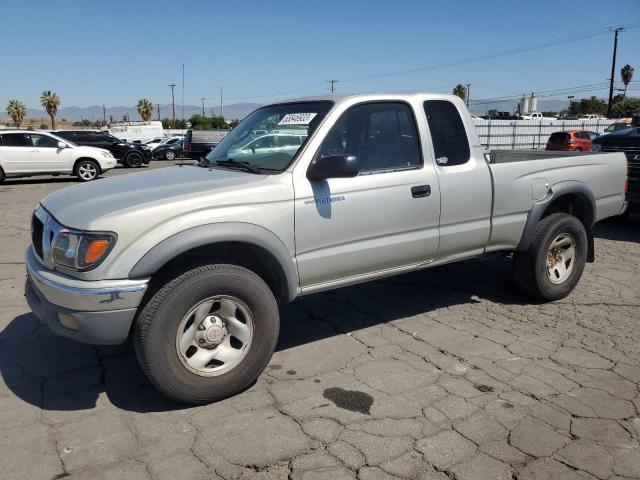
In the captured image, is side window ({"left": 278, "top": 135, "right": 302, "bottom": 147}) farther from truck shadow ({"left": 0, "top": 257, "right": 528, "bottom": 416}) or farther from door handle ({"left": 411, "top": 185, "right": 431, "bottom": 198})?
truck shadow ({"left": 0, "top": 257, "right": 528, "bottom": 416})

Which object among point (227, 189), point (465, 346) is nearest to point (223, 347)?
point (227, 189)

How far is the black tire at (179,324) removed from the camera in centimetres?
307

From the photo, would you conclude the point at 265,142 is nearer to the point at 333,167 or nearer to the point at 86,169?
the point at 333,167

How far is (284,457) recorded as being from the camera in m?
2.82

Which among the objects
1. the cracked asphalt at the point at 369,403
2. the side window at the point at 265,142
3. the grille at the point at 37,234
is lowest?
the cracked asphalt at the point at 369,403

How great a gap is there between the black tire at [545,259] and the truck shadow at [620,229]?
3419 millimetres

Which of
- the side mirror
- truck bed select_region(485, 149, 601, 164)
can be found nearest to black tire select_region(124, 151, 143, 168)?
truck bed select_region(485, 149, 601, 164)

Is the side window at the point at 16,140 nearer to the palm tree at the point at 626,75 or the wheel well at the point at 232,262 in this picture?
the wheel well at the point at 232,262

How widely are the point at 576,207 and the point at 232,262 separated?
145 inches

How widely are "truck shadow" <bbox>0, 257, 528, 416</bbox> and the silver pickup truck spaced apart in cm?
55

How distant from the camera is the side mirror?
3514mm

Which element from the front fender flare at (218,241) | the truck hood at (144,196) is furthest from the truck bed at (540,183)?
the truck hood at (144,196)

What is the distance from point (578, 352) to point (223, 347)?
267 cm

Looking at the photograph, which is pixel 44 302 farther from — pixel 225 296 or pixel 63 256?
pixel 225 296
